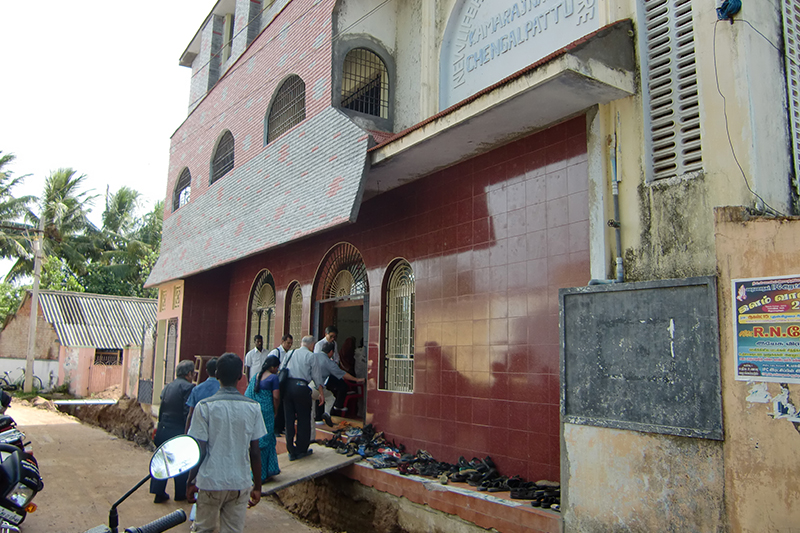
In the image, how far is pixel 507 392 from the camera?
666cm

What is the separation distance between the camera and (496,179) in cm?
717

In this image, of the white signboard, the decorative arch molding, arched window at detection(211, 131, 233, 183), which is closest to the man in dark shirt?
the decorative arch molding

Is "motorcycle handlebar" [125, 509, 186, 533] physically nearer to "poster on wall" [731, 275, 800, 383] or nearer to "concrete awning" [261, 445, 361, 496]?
"poster on wall" [731, 275, 800, 383]

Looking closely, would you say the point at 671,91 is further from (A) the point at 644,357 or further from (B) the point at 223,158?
(B) the point at 223,158

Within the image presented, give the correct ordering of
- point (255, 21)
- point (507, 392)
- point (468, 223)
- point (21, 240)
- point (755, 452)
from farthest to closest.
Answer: point (21, 240), point (255, 21), point (468, 223), point (507, 392), point (755, 452)

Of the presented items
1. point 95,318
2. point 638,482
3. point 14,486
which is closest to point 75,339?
point 95,318

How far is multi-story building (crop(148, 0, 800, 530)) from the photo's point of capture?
4.99 m

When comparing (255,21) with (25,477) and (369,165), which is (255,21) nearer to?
(369,165)

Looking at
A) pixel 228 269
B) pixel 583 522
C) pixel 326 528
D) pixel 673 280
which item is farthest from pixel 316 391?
pixel 228 269

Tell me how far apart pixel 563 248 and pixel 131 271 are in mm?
33807

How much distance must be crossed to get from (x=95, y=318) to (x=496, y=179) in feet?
91.4

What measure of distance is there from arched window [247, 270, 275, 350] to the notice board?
8693 millimetres

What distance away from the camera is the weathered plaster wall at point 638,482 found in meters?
4.27

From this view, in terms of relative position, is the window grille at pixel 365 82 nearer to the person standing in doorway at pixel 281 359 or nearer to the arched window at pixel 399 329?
the arched window at pixel 399 329
